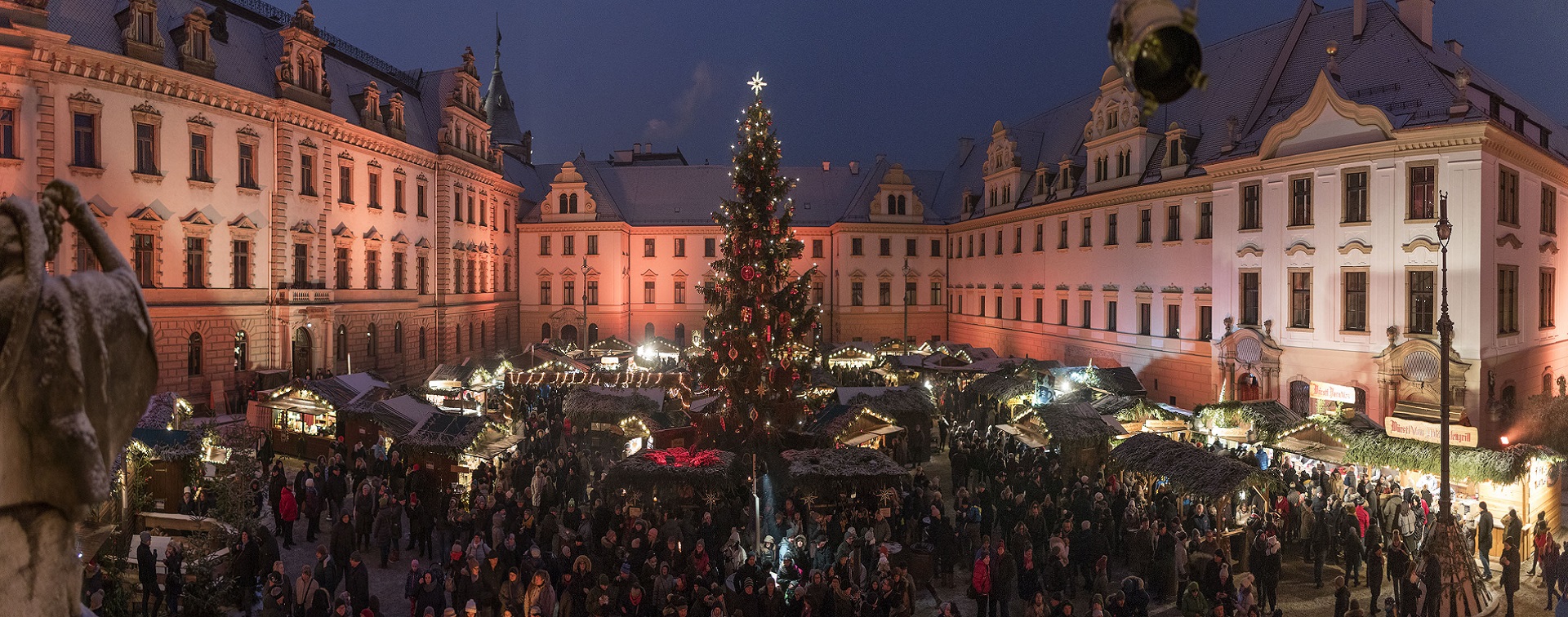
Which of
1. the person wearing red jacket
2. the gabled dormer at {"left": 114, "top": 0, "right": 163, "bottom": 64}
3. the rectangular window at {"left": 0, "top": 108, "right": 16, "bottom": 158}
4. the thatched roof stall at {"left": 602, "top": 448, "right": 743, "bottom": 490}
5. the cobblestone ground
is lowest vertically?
the cobblestone ground

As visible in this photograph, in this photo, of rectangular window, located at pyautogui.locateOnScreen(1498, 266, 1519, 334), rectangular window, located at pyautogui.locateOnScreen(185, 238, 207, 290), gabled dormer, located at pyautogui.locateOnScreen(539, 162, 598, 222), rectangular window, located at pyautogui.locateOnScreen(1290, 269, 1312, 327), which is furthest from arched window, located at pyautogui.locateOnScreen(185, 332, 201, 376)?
rectangular window, located at pyautogui.locateOnScreen(1498, 266, 1519, 334)

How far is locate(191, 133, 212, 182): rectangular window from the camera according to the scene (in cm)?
3019

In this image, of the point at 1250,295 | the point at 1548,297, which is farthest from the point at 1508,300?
the point at 1250,295

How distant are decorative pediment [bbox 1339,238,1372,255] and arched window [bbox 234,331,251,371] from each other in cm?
3696

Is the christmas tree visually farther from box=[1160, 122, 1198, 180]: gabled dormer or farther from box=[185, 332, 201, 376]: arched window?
box=[185, 332, 201, 376]: arched window

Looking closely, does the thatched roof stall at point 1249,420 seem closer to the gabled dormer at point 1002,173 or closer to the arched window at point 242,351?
the gabled dormer at point 1002,173

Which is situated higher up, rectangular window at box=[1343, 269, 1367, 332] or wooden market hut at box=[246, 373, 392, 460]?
rectangular window at box=[1343, 269, 1367, 332]

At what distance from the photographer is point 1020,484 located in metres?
19.0

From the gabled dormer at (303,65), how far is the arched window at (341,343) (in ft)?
29.7

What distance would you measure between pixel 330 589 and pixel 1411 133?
94.1 feet

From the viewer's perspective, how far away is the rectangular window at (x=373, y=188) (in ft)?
128

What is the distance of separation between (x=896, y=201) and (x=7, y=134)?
43877 mm

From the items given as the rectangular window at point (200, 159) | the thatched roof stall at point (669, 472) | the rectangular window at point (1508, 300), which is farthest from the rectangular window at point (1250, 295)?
the rectangular window at point (200, 159)

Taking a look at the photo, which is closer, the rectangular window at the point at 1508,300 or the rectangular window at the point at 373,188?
the rectangular window at the point at 1508,300
